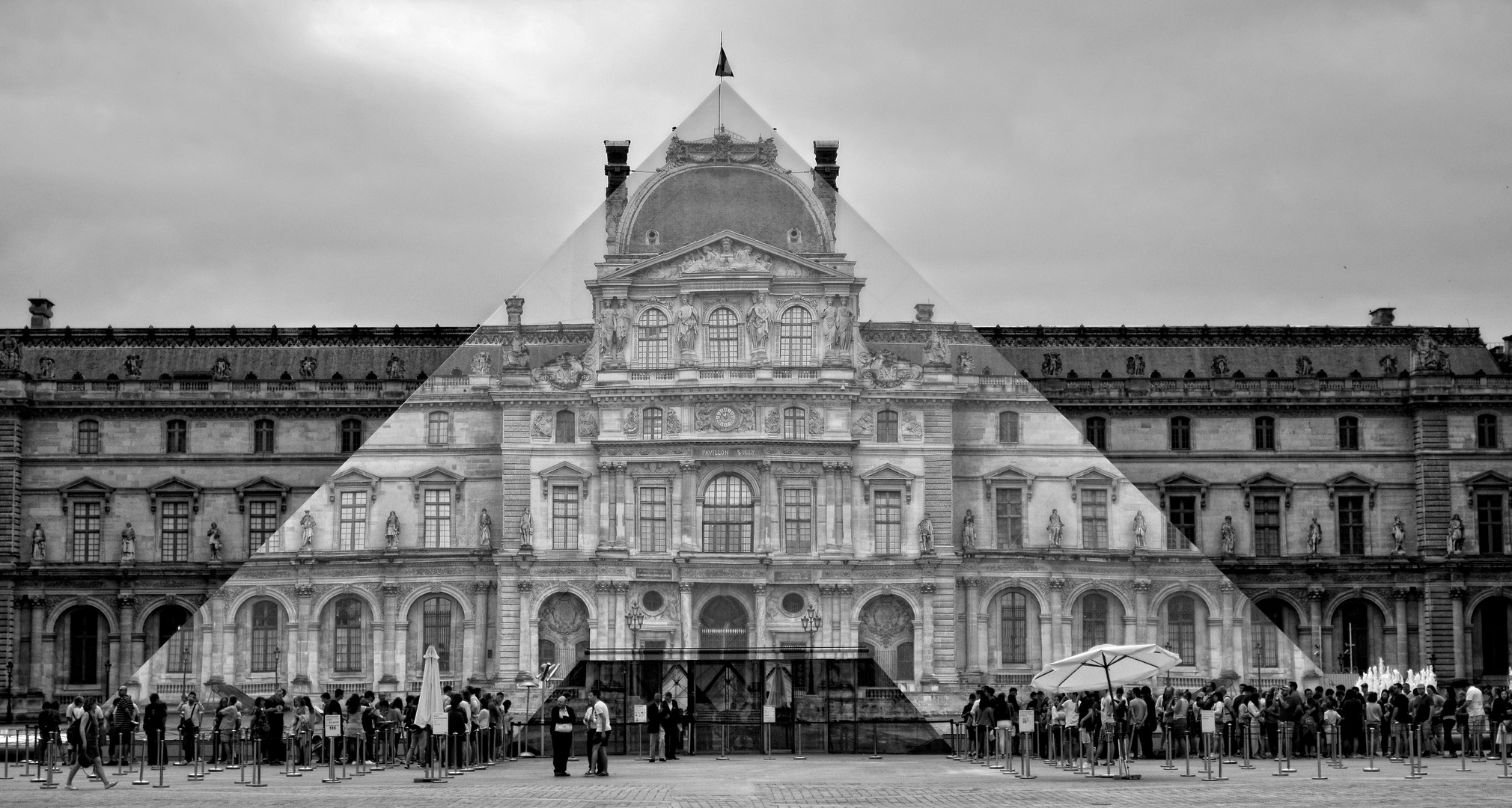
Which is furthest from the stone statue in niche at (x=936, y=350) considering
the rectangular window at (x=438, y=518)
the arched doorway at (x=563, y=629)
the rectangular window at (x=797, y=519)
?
the rectangular window at (x=438, y=518)

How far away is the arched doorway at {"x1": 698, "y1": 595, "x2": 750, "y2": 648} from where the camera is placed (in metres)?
Result: 53.8

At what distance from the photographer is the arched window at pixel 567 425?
54.2 meters

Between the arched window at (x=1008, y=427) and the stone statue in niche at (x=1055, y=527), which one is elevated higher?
the arched window at (x=1008, y=427)

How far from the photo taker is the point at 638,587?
53.8m

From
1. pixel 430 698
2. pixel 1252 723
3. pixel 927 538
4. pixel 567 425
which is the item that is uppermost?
pixel 567 425

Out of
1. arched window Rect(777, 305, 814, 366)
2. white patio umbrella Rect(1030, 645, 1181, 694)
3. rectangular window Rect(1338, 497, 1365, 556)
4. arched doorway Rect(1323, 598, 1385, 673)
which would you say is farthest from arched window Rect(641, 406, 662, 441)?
rectangular window Rect(1338, 497, 1365, 556)

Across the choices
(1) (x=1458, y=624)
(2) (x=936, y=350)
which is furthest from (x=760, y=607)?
(1) (x=1458, y=624)

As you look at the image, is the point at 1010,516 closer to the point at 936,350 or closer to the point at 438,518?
the point at 936,350

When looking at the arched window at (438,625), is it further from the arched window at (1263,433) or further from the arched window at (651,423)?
the arched window at (1263,433)

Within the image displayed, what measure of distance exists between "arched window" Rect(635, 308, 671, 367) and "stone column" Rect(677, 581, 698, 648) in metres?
5.38

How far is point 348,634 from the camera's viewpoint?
51.6 meters

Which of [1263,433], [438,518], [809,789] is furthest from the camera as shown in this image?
[1263,433]

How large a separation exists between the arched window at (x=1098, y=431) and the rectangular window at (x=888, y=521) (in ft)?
37.3

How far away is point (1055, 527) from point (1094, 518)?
963mm
